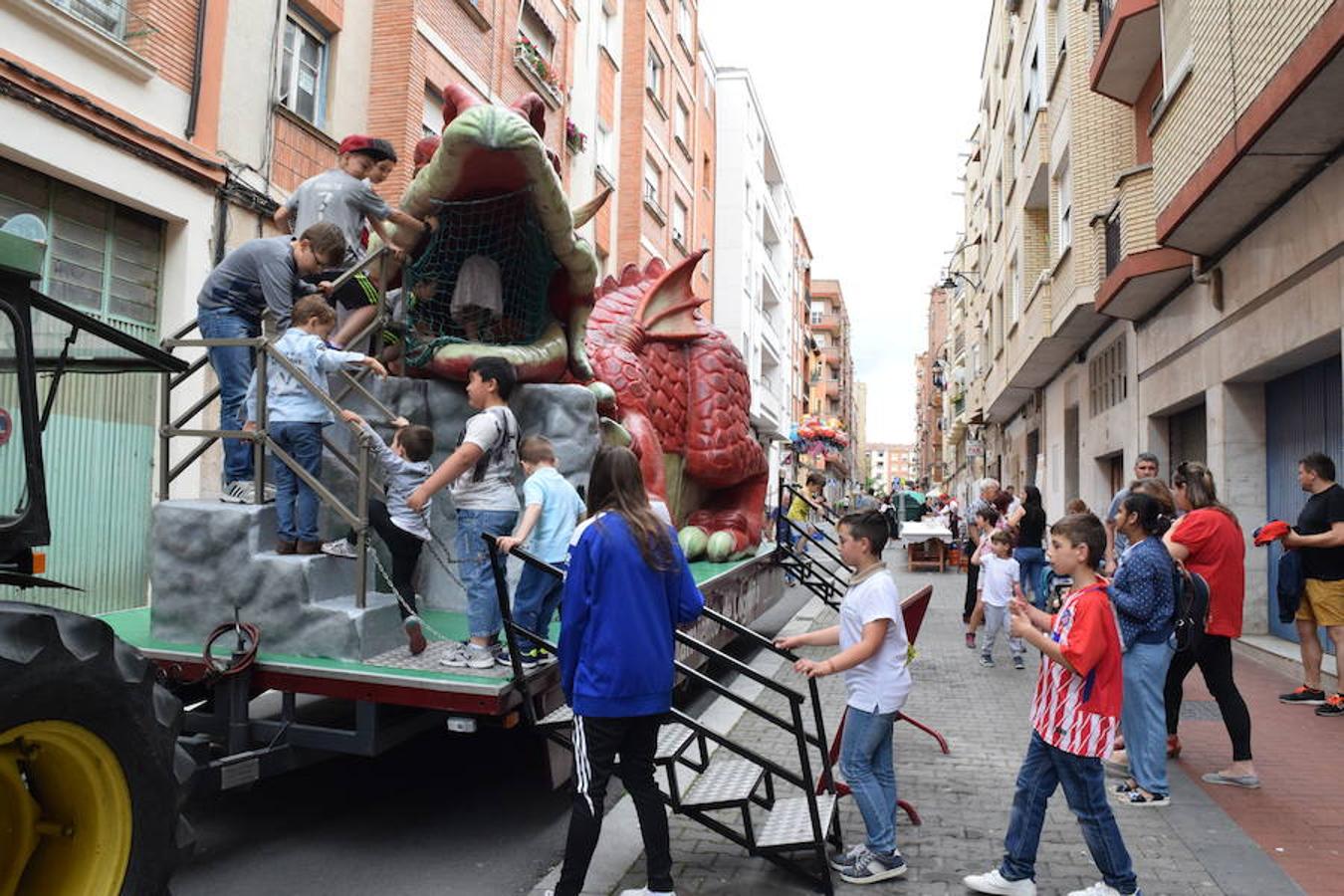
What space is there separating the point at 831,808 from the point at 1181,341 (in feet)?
29.8

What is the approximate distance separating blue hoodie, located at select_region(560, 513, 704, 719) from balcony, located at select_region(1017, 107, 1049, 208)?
16123mm

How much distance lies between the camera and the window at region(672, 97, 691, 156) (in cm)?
2633

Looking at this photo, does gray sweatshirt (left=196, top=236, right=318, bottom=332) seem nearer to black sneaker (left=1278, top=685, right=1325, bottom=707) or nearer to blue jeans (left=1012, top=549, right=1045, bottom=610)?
black sneaker (left=1278, top=685, right=1325, bottom=707)

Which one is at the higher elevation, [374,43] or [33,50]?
[374,43]

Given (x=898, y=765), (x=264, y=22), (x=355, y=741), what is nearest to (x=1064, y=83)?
(x=264, y=22)

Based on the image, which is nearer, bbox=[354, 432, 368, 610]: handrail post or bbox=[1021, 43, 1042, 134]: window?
bbox=[354, 432, 368, 610]: handrail post

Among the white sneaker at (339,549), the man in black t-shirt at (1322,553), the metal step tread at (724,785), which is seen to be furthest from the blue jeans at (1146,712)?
the white sneaker at (339,549)

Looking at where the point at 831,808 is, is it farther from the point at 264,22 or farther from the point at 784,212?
the point at 784,212

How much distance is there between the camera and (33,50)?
292 inches

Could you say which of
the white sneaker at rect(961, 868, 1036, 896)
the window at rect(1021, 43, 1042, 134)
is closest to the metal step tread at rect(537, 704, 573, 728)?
the white sneaker at rect(961, 868, 1036, 896)

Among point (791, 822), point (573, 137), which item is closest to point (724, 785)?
point (791, 822)

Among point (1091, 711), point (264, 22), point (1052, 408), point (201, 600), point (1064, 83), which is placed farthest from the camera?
point (1052, 408)

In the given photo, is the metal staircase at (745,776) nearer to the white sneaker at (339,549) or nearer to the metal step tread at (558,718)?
the metal step tread at (558,718)

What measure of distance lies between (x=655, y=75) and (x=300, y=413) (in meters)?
22.3
